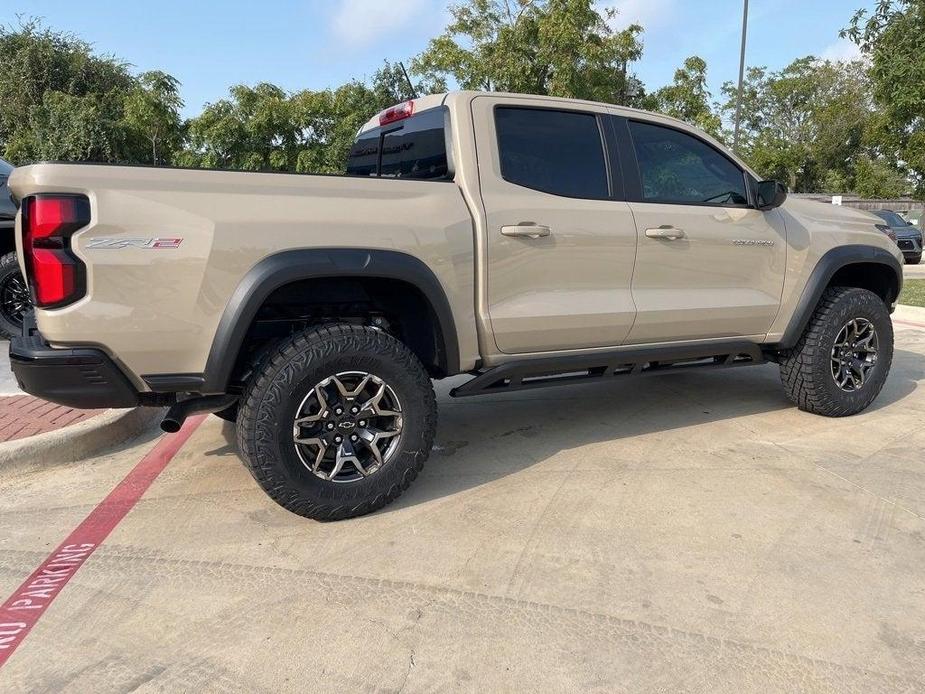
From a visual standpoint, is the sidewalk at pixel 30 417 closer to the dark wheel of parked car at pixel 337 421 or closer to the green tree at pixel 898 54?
the dark wheel of parked car at pixel 337 421

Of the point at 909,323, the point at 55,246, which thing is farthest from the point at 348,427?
the point at 909,323

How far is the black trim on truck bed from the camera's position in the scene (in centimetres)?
268

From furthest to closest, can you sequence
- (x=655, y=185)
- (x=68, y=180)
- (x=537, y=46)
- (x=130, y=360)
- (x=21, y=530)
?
(x=537, y=46) < (x=655, y=185) < (x=21, y=530) < (x=130, y=360) < (x=68, y=180)

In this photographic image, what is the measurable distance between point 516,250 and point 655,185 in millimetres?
1121

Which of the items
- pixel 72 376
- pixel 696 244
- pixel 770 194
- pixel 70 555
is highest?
pixel 770 194

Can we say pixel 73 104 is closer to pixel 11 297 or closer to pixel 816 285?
pixel 11 297

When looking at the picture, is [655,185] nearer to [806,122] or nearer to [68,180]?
[68,180]

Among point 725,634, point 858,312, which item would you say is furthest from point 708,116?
point 725,634

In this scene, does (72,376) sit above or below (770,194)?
below

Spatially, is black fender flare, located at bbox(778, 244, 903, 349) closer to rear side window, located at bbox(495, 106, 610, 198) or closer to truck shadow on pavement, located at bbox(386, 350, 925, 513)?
truck shadow on pavement, located at bbox(386, 350, 925, 513)

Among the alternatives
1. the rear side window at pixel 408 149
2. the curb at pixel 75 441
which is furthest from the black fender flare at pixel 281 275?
the curb at pixel 75 441

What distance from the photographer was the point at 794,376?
4617 mm

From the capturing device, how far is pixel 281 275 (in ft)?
9.35

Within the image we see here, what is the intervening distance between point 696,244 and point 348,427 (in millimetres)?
2225
